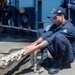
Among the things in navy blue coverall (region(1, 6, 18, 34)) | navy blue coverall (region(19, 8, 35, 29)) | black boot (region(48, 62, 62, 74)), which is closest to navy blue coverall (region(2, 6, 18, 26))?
navy blue coverall (region(1, 6, 18, 34))

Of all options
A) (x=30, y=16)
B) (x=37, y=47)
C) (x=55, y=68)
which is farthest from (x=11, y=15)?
(x=37, y=47)

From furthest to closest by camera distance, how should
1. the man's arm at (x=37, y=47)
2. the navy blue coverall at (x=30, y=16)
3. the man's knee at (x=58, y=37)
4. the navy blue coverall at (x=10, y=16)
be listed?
the navy blue coverall at (x=10, y=16)
the navy blue coverall at (x=30, y=16)
the man's knee at (x=58, y=37)
the man's arm at (x=37, y=47)

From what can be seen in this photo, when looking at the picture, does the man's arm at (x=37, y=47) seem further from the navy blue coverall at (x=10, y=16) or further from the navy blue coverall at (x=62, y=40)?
the navy blue coverall at (x=10, y=16)

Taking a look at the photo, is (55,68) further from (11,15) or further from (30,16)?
(11,15)

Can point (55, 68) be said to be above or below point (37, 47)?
below

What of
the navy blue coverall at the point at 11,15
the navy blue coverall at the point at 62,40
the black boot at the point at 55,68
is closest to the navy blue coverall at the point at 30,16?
the navy blue coverall at the point at 11,15

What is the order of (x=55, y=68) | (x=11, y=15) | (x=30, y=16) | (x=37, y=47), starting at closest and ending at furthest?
(x=37, y=47), (x=55, y=68), (x=30, y=16), (x=11, y=15)

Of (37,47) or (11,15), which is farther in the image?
(11,15)

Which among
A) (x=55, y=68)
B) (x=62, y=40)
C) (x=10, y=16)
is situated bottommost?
(x=55, y=68)

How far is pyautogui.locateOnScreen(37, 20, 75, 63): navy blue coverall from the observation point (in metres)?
4.28

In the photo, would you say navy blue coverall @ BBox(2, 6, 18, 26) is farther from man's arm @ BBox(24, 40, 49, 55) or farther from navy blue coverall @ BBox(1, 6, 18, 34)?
man's arm @ BBox(24, 40, 49, 55)

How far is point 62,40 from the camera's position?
426cm

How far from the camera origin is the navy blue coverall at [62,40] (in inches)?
169

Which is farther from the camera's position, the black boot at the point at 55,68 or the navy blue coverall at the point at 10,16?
the navy blue coverall at the point at 10,16
